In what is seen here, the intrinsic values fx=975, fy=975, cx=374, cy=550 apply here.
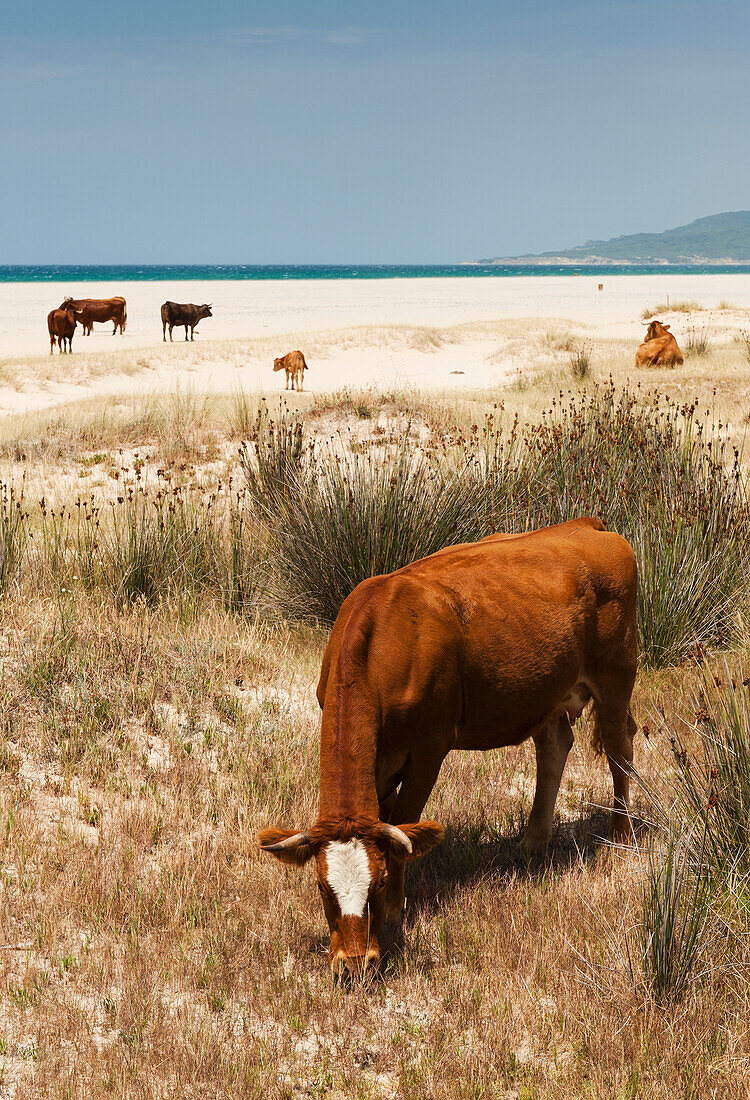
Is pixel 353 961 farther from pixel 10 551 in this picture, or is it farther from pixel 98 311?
pixel 98 311

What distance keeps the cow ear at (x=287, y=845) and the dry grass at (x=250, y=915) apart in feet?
1.50

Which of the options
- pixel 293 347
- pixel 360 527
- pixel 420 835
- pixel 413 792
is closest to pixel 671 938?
pixel 420 835

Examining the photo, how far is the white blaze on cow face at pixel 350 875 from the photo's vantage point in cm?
295

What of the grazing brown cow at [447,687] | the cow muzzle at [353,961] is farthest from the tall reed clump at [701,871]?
the cow muzzle at [353,961]

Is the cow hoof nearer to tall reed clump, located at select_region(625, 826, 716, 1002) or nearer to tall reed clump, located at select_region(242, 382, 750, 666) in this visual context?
tall reed clump, located at select_region(625, 826, 716, 1002)

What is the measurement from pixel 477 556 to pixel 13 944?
2.21 metres

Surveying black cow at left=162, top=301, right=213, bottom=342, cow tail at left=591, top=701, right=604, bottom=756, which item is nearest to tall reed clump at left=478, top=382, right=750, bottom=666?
cow tail at left=591, top=701, right=604, bottom=756

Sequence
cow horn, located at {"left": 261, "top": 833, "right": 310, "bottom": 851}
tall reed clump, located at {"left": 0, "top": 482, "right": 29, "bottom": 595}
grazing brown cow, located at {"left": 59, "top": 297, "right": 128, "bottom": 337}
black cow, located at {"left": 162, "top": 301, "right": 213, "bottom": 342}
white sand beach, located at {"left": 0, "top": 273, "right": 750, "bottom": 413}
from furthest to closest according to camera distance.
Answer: grazing brown cow, located at {"left": 59, "top": 297, "right": 128, "bottom": 337}
black cow, located at {"left": 162, "top": 301, "right": 213, "bottom": 342}
white sand beach, located at {"left": 0, "top": 273, "right": 750, "bottom": 413}
tall reed clump, located at {"left": 0, "top": 482, "right": 29, "bottom": 595}
cow horn, located at {"left": 261, "top": 833, "right": 310, "bottom": 851}

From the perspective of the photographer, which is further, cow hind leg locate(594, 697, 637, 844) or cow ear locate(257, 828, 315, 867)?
cow hind leg locate(594, 697, 637, 844)

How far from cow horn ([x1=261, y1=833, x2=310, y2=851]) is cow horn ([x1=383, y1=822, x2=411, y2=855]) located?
0.80ft

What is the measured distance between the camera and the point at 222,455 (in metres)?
11.3

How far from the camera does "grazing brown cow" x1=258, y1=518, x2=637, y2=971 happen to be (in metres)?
3.02

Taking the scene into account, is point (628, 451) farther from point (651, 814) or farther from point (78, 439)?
point (78, 439)

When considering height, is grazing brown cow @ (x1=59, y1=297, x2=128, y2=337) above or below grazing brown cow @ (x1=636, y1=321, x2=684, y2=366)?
above
